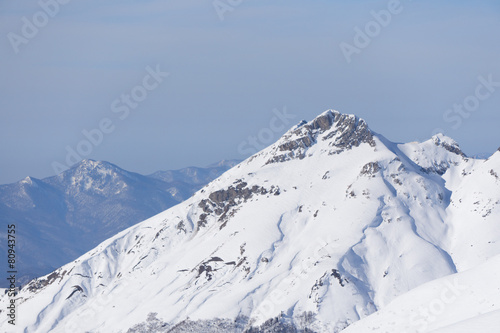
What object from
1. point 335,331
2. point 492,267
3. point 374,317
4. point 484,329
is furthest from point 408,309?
point 335,331

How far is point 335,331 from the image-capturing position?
19975 centimetres

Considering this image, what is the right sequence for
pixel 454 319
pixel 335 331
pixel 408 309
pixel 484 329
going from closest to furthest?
pixel 484 329, pixel 454 319, pixel 408 309, pixel 335 331

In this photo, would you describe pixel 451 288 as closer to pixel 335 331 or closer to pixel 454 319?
pixel 454 319

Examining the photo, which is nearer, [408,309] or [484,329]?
[484,329]

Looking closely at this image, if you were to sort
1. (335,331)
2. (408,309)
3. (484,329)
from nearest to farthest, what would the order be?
(484,329)
(408,309)
(335,331)


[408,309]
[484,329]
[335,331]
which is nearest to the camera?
[484,329]

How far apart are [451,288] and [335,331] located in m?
87.2

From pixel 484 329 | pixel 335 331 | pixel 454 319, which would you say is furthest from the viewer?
pixel 335 331

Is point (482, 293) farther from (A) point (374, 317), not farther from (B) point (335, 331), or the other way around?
(B) point (335, 331)

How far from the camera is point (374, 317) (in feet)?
386

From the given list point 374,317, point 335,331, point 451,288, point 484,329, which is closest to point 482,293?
point 451,288

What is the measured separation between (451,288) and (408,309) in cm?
655

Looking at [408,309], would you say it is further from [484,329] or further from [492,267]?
[484,329]

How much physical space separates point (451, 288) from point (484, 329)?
3934 cm
